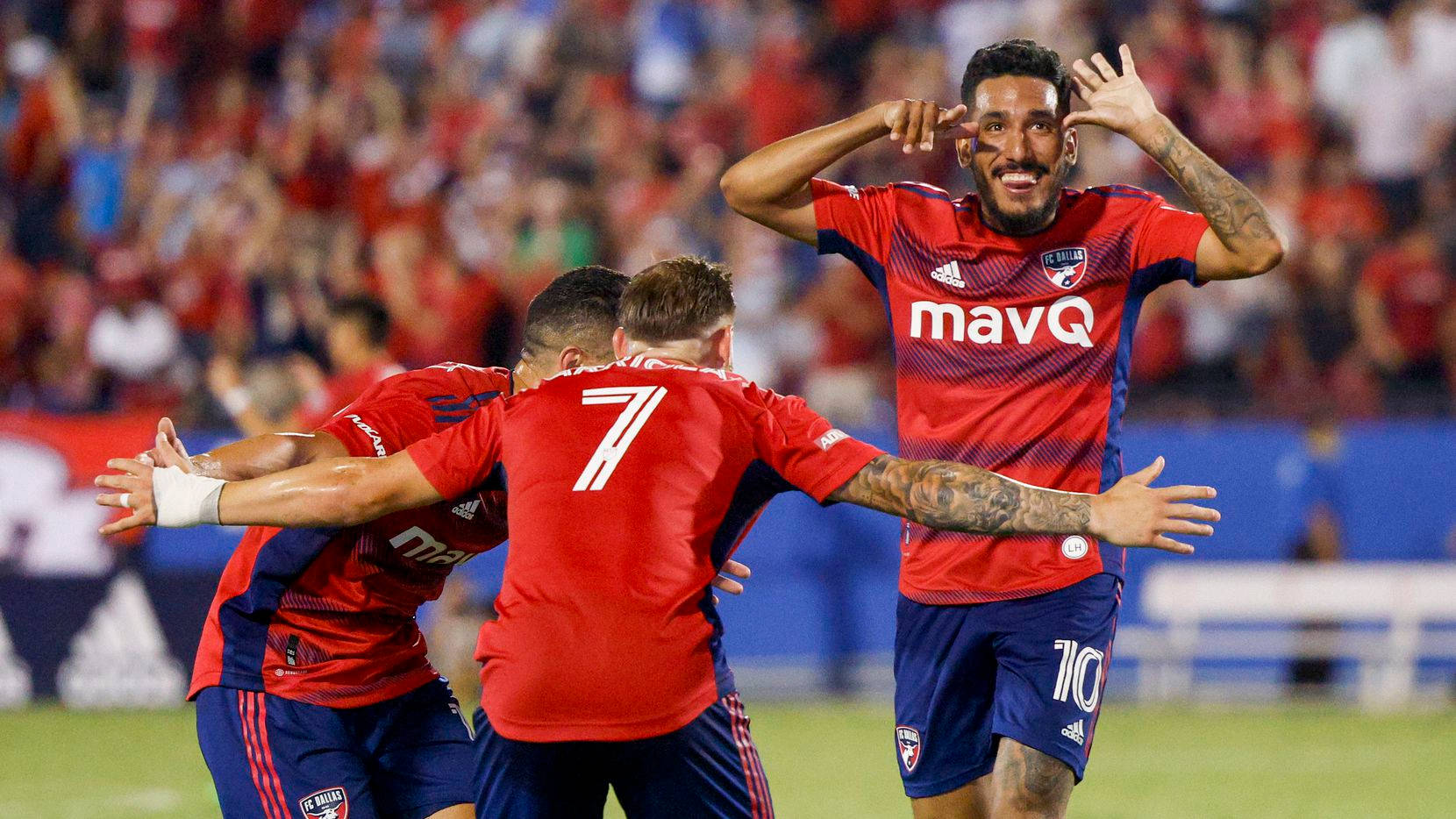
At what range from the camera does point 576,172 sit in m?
17.7

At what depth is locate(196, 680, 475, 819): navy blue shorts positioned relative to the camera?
225 inches

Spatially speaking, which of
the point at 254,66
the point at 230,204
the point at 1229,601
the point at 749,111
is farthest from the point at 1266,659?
the point at 254,66

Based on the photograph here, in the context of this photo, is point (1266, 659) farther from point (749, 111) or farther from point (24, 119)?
point (24, 119)

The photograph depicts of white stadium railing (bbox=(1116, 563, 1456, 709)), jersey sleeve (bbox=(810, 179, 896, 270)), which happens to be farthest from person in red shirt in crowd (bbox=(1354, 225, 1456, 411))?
jersey sleeve (bbox=(810, 179, 896, 270))

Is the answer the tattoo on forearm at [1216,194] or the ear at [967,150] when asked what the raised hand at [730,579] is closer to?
the ear at [967,150]

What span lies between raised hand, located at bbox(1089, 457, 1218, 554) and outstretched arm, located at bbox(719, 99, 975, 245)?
1488mm

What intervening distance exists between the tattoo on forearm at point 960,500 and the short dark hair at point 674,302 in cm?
57

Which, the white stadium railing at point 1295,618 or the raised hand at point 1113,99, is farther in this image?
the white stadium railing at point 1295,618

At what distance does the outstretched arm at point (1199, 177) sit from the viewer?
234 inches

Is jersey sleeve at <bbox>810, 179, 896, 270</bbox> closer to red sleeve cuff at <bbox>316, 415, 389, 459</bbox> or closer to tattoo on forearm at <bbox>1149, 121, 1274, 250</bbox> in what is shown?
tattoo on forearm at <bbox>1149, 121, 1274, 250</bbox>

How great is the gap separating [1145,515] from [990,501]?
0.39m

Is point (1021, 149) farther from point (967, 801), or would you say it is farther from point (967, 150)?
point (967, 801)

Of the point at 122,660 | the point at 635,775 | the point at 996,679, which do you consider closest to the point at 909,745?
the point at 996,679

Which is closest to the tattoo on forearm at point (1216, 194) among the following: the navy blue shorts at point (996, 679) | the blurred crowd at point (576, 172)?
the navy blue shorts at point (996, 679)
